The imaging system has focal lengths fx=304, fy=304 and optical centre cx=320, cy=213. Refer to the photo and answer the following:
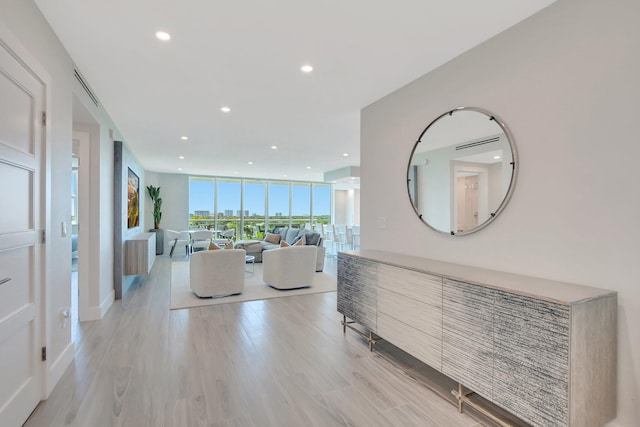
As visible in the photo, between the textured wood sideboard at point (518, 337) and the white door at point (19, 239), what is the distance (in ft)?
8.10

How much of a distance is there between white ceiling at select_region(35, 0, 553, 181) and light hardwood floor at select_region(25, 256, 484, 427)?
8.32 ft

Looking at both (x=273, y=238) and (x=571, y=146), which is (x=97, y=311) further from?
(x=273, y=238)

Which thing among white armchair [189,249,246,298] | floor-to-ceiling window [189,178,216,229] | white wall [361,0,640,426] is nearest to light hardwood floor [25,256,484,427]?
white armchair [189,249,246,298]

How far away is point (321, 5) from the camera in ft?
6.17

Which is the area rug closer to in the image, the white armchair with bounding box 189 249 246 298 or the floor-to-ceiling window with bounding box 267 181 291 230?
the white armchair with bounding box 189 249 246 298

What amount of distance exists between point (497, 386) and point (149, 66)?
11.5ft

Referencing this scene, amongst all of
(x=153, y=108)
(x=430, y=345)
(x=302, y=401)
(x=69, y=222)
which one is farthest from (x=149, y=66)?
(x=430, y=345)

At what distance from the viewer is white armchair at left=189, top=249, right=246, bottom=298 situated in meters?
4.38

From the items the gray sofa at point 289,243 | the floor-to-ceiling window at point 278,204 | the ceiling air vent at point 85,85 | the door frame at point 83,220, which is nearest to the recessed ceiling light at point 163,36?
the ceiling air vent at point 85,85

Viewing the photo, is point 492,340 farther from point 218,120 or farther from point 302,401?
point 218,120

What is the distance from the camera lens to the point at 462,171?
252 cm

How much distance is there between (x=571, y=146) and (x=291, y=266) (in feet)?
12.7

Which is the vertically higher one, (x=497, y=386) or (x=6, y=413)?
(x=497, y=386)

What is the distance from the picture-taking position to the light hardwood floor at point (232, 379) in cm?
188
